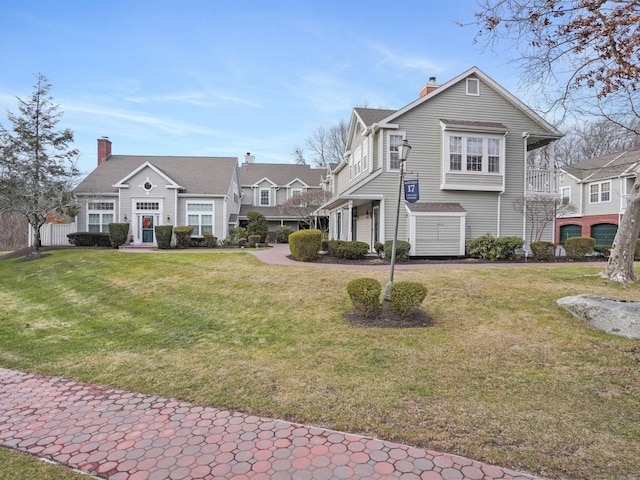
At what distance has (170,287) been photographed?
10.4 meters

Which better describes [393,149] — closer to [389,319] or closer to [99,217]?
[389,319]

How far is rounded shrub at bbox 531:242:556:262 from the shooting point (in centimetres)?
1484

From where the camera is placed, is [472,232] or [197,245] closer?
[472,232]

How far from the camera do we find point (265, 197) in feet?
115

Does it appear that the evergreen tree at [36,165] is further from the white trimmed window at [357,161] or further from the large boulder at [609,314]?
the large boulder at [609,314]

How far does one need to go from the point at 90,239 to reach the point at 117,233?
2.11 meters

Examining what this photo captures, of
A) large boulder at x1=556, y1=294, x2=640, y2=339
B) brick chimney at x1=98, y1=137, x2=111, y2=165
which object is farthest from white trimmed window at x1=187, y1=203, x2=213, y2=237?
large boulder at x1=556, y1=294, x2=640, y2=339

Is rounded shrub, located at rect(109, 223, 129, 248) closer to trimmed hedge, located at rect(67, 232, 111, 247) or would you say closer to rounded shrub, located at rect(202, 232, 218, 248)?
trimmed hedge, located at rect(67, 232, 111, 247)

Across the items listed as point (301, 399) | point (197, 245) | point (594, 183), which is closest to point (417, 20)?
point (301, 399)

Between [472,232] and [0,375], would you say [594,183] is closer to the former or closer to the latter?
[472,232]

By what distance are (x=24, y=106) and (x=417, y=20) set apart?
20.0 m

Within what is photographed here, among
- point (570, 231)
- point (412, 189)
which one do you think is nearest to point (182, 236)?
point (412, 189)

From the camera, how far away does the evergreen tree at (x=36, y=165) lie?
679 inches

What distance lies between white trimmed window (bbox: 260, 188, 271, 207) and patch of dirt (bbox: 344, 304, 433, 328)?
2825 cm
